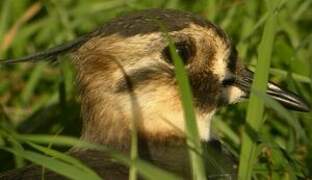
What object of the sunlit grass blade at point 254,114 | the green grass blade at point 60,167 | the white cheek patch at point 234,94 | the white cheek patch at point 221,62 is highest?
the white cheek patch at point 221,62

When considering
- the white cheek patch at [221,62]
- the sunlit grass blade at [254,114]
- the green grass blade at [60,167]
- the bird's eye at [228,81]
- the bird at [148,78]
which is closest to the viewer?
the green grass blade at [60,167]

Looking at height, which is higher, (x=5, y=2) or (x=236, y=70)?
(x=5, y=2)

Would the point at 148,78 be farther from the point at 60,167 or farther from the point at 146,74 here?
the point at 60,167

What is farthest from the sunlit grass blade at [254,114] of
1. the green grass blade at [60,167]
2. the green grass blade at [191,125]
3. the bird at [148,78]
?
the green grass blade at [60,167]

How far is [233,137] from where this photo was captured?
567 cm

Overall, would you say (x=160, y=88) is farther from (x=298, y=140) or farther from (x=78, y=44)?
(x=298, y=140)

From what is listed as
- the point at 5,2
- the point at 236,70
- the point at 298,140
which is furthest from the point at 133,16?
the point at 5,2

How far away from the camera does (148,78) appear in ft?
16.7

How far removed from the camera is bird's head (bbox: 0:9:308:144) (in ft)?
16.6

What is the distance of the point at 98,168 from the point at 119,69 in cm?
60

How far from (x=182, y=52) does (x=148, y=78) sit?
7.3 inches

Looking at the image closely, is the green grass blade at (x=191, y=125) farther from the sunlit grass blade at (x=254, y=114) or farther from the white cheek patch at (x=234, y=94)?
the white cheek patch at (x=234, y=94)

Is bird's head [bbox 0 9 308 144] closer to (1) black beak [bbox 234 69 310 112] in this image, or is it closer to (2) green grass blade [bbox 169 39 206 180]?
(1) black beak [bbox 234 69 310 112]

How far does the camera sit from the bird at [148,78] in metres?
5.06
